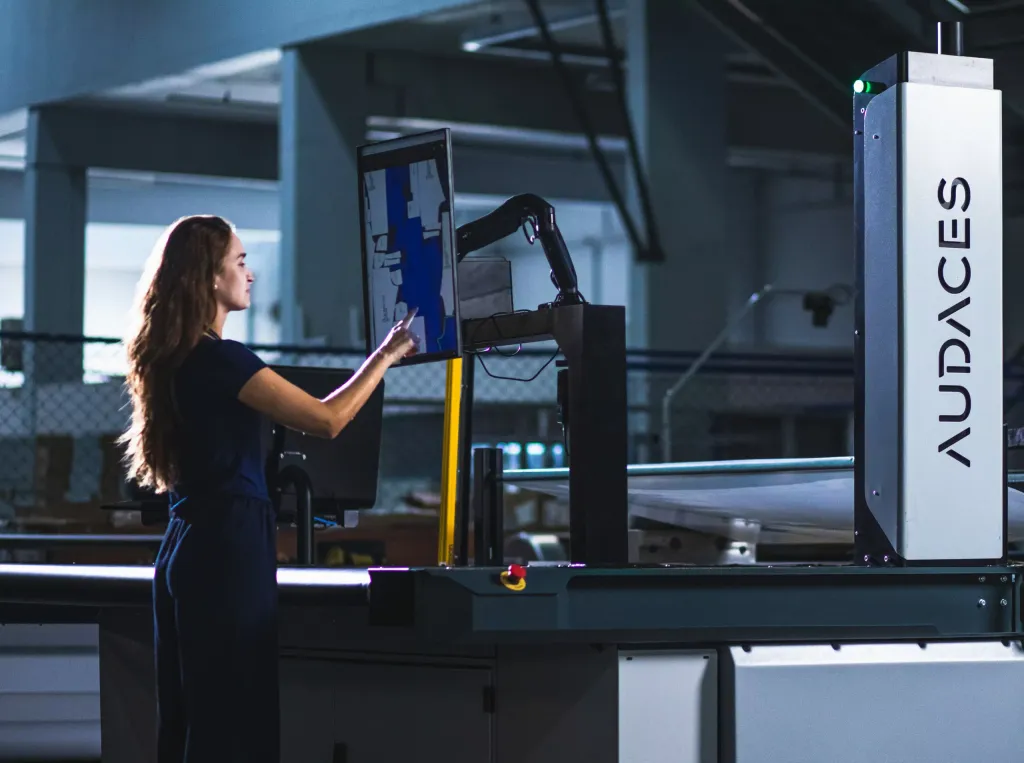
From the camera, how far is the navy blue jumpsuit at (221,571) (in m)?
2.44

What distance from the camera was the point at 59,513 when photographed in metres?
7.50

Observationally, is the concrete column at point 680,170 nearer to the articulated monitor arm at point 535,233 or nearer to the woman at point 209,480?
the articulated monitor arm at point 535,233

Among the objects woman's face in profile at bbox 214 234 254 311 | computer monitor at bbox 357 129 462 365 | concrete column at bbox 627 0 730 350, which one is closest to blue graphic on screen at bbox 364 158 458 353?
computer monitor at bbox 357 129 462 365

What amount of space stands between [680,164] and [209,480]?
330 inches

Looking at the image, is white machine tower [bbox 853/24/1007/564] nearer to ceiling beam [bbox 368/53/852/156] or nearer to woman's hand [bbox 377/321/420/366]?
woman's hand [bbox 377/321/420/366]

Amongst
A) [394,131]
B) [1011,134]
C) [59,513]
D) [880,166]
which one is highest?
[394,131]

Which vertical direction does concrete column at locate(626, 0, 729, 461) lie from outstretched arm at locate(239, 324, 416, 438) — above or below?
above

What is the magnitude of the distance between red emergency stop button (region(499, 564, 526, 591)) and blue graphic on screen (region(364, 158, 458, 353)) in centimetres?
49

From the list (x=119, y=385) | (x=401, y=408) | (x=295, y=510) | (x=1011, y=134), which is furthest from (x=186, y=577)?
(x=401, y=408)

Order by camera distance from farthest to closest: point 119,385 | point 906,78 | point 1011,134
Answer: point 119,385 < point 1011,134 < point 906,78

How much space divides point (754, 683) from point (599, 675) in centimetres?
24

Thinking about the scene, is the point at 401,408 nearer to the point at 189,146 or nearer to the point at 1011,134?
the point at 189,146

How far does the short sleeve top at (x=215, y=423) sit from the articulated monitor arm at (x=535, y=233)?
0.58 m

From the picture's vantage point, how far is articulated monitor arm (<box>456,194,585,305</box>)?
9.50 feet
